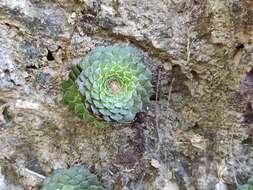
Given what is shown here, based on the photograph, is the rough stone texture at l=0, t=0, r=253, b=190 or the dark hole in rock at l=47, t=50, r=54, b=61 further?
the dark hole in rock at l=47, t=50, r=54, b=61

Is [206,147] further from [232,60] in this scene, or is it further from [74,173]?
[74,173]

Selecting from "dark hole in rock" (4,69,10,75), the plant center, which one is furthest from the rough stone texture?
the plant center

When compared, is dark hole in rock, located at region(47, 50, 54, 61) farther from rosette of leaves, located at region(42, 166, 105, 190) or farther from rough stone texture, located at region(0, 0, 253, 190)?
rosette of leaves, located at region(42, 166, 105, 190)

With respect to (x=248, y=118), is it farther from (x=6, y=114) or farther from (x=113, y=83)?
(x=6, y=114)

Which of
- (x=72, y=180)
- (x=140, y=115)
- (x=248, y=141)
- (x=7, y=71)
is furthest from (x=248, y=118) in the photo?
(x=7, y=71)

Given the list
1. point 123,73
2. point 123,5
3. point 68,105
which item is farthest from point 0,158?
point 123,5

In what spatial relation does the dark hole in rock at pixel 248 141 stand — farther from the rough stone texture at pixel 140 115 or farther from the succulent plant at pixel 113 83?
the succulent plant at pixel 113 83

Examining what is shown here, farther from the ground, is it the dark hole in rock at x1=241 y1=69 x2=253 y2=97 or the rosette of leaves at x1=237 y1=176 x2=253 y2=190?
the dark hole in rock at x1=241 y1=69 x2=253 y2=97
